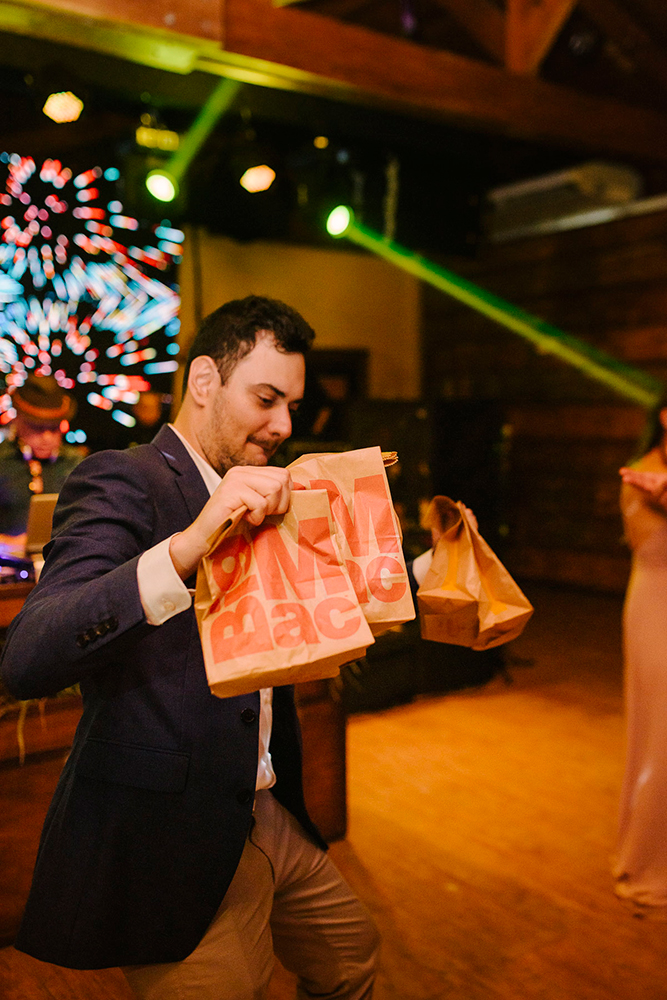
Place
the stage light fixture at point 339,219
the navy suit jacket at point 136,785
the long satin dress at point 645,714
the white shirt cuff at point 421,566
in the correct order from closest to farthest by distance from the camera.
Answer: the navy suit jacket at point 136,785 → the white shirt cuff at point 421,566 → the long satin dress at point 645,714 → the stage light fixture at point 339,219

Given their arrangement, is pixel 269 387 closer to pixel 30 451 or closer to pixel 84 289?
pixel 30 451

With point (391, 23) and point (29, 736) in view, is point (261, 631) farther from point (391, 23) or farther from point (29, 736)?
point (391, 23)

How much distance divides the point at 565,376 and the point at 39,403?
192 inches

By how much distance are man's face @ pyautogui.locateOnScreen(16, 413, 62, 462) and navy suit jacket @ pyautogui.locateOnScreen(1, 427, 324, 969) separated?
360cm

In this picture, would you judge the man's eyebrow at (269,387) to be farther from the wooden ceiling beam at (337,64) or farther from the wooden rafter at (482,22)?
the wooden rafter at (482,22)

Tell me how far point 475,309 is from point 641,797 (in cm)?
642

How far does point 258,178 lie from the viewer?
5277 mm

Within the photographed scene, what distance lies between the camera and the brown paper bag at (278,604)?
982 millimetres

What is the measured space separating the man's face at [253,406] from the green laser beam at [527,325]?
5.17m

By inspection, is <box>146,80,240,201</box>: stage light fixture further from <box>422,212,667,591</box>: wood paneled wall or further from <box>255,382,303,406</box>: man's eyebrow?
<box>255,382,303,406</box>: man's eyebrow

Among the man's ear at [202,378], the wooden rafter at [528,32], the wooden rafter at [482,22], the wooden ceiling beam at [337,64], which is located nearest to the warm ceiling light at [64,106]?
the wooden ceiling beam at [337,64]

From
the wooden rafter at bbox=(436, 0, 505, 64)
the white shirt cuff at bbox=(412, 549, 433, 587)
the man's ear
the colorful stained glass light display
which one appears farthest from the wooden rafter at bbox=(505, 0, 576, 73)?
A: the man's ear

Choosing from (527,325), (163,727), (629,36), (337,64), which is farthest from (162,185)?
(163,727)

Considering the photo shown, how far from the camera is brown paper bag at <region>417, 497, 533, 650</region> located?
1.41 m
